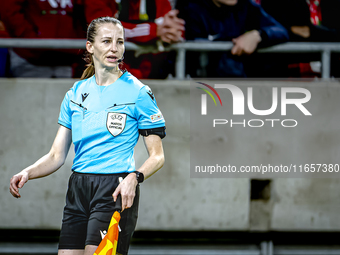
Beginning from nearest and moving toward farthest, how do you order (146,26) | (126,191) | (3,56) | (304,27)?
(126,191), (146,26), (3,56), (304,27)

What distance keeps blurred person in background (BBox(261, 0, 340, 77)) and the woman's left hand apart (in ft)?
9.46

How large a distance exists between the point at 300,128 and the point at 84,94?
2504 mm

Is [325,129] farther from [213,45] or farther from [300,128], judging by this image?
[213,45]

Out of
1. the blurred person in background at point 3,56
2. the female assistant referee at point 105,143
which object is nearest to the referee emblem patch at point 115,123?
the female assistant referee at point 105,143

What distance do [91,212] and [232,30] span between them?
2697 mm

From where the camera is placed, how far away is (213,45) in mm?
4242

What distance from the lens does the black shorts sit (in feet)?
8.13

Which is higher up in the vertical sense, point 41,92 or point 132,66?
point 132,66

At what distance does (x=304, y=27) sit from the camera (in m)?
4.69

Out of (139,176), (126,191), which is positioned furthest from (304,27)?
(126,191)

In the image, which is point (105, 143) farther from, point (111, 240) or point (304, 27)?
point (304, 27)

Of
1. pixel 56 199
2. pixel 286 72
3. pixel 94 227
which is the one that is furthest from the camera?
pixel 286 72

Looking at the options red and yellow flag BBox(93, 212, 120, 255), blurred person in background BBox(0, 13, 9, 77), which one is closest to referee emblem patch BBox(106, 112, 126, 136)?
red and yellow flag BBox(93, 212, 120, 255)

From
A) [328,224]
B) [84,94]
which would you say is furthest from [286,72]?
[84,94]
